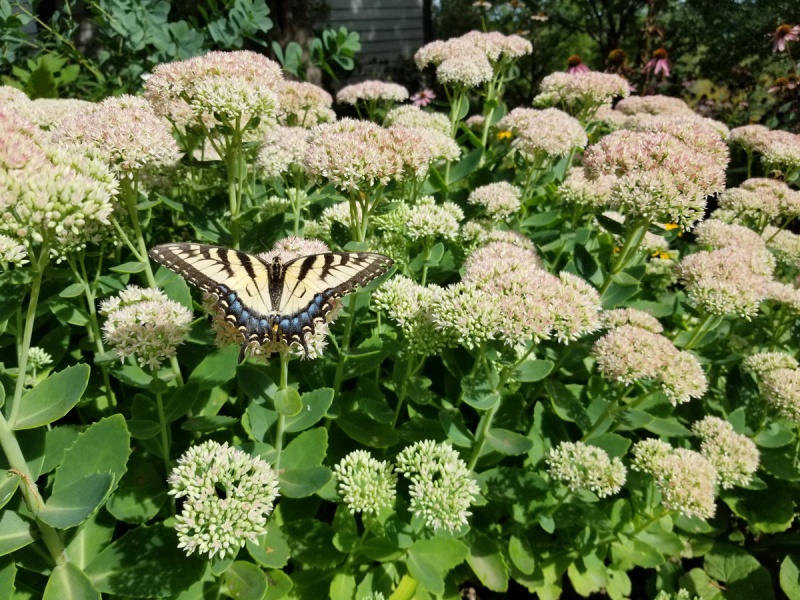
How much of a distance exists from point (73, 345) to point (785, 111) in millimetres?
7484

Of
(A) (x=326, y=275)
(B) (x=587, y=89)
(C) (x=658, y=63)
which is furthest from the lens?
(C) (x=658, y=63)

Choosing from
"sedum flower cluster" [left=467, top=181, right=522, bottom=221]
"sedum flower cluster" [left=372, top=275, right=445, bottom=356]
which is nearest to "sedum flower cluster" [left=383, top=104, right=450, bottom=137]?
"sedum flower cluster" [left=467, top=181, right=522, bottom=221]

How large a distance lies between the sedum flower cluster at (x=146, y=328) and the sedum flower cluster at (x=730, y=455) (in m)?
2.33

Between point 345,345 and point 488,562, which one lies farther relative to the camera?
point 488,562

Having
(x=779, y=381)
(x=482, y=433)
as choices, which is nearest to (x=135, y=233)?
(x=482, y=433)

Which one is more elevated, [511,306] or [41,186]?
[41,186]

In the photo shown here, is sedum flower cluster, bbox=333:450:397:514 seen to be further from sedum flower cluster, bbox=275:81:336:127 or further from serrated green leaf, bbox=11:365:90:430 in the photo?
sedum flower cluster, bbox=275:81:336:127

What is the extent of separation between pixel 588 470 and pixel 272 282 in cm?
147

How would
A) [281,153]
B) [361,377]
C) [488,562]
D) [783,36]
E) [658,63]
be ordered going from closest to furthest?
1. [488,562]
2. [361,377]
3. [281,153]
4. [783,36]
5. [658,63]

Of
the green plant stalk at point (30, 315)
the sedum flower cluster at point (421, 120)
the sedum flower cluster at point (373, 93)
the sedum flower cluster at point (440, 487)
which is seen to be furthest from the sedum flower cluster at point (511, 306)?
the sedum flower cluster at point (373, 93)

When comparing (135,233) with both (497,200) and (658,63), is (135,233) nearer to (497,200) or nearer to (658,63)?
(497,200)

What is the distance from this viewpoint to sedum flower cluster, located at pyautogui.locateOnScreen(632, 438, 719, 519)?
7.50 feet

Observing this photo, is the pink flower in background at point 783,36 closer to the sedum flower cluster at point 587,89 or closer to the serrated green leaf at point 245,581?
the sedum flower cluster at point 587,89

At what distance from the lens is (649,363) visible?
2.36 meters
